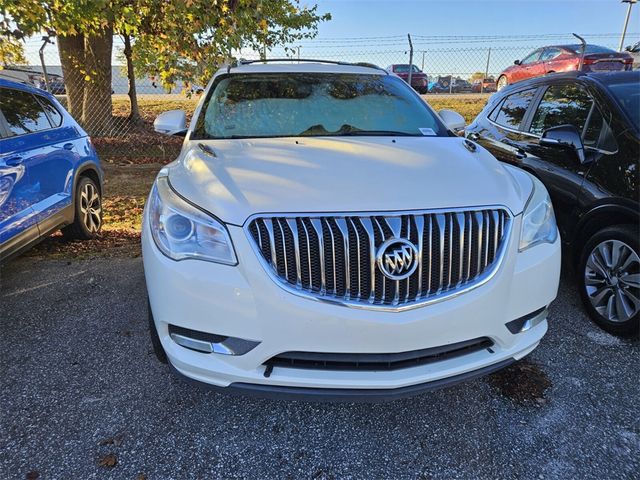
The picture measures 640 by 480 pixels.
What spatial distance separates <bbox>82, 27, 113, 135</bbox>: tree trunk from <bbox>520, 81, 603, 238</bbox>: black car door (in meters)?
8.68

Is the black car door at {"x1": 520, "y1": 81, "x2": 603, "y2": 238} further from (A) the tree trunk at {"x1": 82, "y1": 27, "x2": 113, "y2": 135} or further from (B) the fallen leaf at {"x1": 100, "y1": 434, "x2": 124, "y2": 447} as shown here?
(A) the tree trunk at {"x1": 82, "y1": 27, "x2": 113, "y2": 135}

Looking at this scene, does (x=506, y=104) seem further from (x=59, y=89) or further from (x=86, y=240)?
(x=59, y=89)

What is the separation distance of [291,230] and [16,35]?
5.73 metres

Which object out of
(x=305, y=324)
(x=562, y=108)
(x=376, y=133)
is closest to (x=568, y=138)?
(x=562, y=108)

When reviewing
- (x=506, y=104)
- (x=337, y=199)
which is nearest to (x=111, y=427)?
(x=337, y=199)

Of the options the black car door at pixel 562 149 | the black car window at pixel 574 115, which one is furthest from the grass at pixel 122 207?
the black car window at pixel 574 115

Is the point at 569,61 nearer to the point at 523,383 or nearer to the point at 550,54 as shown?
the point at 550,54

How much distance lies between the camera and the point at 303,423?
7.61 feet

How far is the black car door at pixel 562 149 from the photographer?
346cm

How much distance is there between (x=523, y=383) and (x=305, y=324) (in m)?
1.51

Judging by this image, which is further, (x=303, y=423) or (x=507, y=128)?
(x=507, y=128)

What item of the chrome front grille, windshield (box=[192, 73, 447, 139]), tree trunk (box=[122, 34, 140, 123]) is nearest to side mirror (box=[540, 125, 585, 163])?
windshield (box=[192, 73, 447, 139])

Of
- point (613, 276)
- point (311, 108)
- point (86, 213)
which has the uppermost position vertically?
point (311, 108)

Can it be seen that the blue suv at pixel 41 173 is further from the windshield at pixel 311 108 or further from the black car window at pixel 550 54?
the black car window at pixel 550 54
